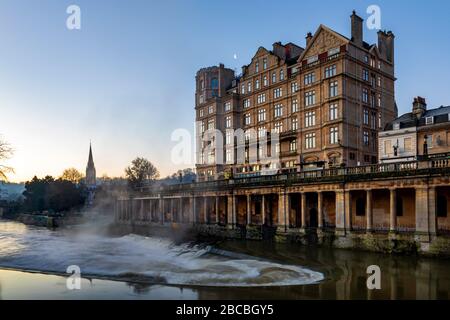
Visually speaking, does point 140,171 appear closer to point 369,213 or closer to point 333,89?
point 333,89

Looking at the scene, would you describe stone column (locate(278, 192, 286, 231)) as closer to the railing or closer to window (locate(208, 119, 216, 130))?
the railing

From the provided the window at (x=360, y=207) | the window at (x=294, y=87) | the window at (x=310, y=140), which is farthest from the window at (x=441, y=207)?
the window at (x=294, y=87)

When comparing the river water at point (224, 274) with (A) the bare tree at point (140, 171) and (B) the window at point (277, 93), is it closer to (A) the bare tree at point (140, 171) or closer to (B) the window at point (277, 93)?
(B) the window at point (277, 93)

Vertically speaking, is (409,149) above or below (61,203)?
above

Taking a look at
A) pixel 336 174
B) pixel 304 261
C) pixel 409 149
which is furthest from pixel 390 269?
pixel 409 149

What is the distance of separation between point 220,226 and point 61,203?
6115 cm

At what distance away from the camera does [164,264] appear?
89.7 ft

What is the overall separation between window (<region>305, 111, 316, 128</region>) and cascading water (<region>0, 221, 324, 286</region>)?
25.3m

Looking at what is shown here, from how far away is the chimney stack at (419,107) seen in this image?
1704 inches

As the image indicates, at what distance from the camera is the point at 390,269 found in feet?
77.5

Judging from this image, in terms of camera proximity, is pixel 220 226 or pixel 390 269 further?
pixel 220 226

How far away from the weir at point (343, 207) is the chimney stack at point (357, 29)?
2251 cm

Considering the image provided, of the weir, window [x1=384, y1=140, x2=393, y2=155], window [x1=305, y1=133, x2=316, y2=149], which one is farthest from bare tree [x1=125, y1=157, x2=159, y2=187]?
window [x1=384, y1=140, x2=393, y2=155]
